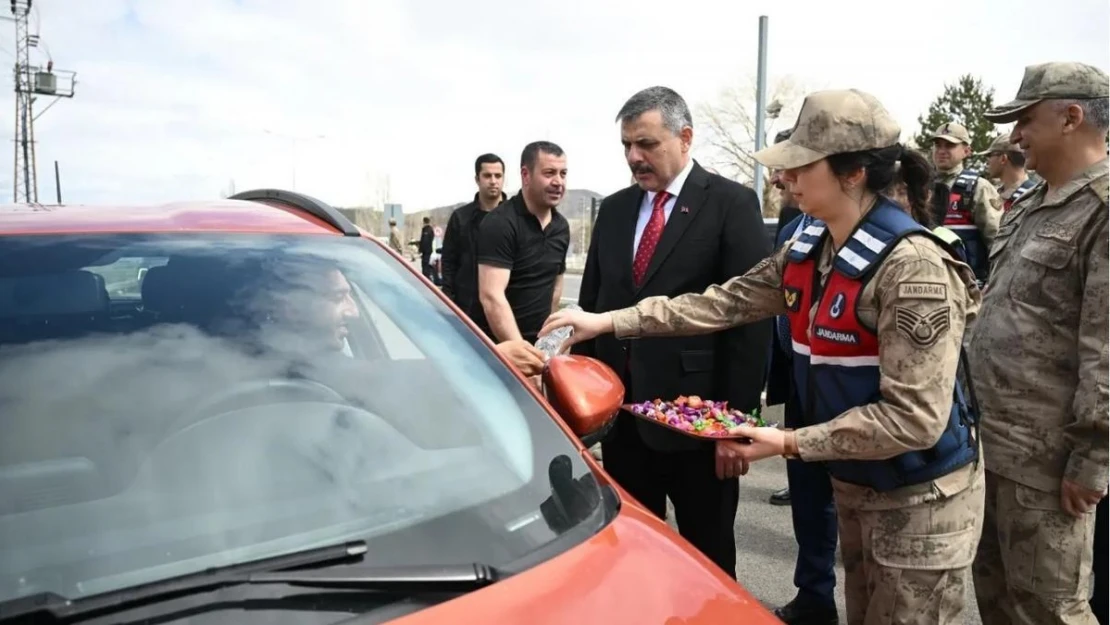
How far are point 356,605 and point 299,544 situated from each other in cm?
16

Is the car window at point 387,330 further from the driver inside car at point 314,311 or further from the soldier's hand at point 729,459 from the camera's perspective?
the soldier's hand at point 729,459

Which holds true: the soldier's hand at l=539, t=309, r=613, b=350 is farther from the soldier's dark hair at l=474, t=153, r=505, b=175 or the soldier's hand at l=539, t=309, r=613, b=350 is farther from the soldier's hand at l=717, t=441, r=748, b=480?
the soldier's dark hair at l=474, t=153, r=505, b=175

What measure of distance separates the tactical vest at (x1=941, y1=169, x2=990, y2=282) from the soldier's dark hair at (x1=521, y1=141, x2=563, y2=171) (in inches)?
109

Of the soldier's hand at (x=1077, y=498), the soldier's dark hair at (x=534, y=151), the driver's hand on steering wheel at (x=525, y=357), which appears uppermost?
the soldier's dark hair at (x=534, y=151)

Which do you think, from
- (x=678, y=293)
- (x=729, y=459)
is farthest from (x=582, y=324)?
(x=729, y=459)

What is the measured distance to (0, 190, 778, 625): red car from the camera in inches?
43.0

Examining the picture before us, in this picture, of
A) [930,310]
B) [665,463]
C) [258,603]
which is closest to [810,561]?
[665,463]

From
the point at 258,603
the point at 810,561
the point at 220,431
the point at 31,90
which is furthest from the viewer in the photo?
the point at 31,90

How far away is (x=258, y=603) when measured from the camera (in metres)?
1.03

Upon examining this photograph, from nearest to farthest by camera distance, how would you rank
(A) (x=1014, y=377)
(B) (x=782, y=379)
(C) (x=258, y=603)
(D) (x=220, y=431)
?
(C) (x=258, y=603)
(D) (x=220, y=431)
(A) (x=1014, y=377)
(B) (x=782, y=379)

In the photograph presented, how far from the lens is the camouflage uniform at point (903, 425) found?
1664mm

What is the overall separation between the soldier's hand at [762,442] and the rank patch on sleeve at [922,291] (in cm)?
41

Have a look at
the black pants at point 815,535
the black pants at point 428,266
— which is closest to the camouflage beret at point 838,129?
the black pants at point 815,535

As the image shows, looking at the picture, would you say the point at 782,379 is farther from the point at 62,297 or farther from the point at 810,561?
the point at 62,297
